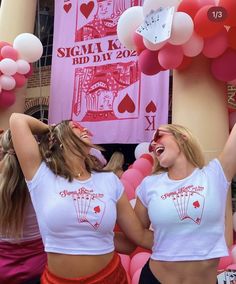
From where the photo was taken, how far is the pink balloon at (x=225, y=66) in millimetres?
3395

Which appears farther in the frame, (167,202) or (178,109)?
(178,109)

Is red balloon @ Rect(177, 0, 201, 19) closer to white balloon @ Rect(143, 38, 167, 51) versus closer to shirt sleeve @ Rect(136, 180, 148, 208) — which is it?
white balloon @ Rect(143, 38, 167, 51)

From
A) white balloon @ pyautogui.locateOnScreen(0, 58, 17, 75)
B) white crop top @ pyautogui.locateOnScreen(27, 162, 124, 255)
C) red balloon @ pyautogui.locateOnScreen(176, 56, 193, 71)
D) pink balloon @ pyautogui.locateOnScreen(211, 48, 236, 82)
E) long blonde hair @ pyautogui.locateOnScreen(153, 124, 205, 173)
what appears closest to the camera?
white crop top @ pyautogui.locateOnScreen(27, 162, 124, 255)

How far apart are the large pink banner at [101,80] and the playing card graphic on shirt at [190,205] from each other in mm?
3030

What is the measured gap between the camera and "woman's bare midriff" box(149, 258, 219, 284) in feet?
6.37

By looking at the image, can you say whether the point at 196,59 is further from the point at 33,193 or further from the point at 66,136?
the point at 33,193

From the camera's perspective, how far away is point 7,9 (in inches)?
253

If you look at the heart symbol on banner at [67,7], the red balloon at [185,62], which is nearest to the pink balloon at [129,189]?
the red balloon at [185,62]

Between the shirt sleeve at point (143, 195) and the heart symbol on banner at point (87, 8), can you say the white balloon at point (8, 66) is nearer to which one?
the heart symbol on banner at point (87, 8)

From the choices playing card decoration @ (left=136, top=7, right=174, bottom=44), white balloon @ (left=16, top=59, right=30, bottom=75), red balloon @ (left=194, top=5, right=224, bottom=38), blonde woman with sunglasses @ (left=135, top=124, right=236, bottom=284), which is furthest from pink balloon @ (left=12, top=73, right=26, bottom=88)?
blonde woman with sunglasses @ (left=135, top=124, right=236, bottom=284)

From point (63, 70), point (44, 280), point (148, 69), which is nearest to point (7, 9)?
point (63, 70)

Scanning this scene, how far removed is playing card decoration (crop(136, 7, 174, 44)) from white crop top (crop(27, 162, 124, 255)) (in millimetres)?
1598

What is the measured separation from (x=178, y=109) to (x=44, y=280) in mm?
2231

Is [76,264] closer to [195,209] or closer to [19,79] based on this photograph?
[195,209]
